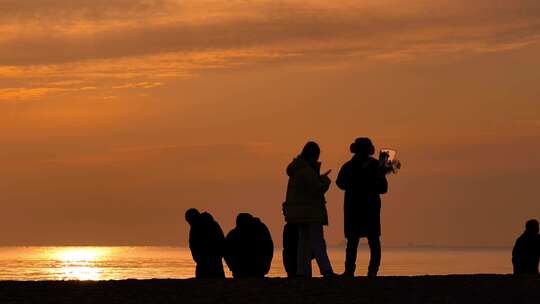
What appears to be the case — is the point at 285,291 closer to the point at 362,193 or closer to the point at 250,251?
the point at 362,193

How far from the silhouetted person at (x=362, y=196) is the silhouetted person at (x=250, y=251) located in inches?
152

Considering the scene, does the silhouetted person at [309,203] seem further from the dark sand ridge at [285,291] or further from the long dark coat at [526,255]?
the long dark coat at [526,255]

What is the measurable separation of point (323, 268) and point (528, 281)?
3243 mm

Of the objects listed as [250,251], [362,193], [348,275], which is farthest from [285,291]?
[250,251]

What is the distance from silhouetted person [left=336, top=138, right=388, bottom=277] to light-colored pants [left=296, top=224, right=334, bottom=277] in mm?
362

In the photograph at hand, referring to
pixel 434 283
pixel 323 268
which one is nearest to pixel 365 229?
pixel 323 268

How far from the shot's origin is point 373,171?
21.4 metres

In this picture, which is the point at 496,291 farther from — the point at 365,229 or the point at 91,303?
the point at 91,303

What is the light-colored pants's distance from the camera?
21.6m

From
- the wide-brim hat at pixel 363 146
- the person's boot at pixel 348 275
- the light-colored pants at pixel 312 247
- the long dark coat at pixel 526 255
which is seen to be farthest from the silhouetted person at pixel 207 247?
the long dark coat at pixel 526 255

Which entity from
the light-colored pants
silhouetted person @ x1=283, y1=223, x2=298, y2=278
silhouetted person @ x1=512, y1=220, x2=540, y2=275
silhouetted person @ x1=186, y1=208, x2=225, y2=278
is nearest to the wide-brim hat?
the light-colored pants

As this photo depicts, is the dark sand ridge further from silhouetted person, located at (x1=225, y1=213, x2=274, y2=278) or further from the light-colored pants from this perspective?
silhouetted person, located at (x1=225, y1=213, x2=274, y2=278)

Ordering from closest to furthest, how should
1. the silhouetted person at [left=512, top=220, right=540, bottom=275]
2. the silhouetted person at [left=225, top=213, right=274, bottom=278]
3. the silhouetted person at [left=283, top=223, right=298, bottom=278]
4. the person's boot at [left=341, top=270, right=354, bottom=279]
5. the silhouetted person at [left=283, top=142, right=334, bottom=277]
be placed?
the person's boot at [left=341, top=270, right=354, bottom=279], the silhouetted person at [left=283, top=142, right=334, bottom=277], the silhouetted person at [left=283, top=223, right=298, bottom=278], the silhouetted person at [left=225, top=213, right=274, bottom=278], the silhouetted person at [left=512, top=220, right=540, bottom=275]

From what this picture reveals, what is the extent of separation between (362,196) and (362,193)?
0.05m
